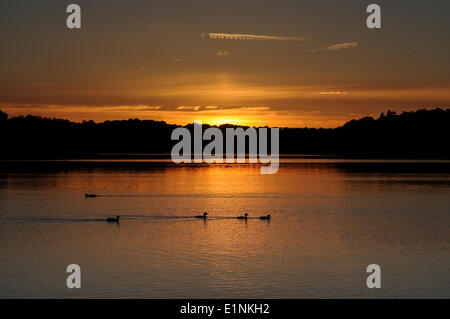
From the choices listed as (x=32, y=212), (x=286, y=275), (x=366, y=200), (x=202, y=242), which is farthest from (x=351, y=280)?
(x=366, y=200)

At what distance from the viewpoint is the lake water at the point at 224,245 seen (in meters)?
23.3

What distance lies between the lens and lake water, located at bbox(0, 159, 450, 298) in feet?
76.6

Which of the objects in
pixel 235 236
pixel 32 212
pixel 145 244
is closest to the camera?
pixel 145 244

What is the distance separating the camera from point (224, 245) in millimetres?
32812

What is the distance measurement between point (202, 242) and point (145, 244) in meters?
3.25

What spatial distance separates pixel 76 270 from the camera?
25453 mm
